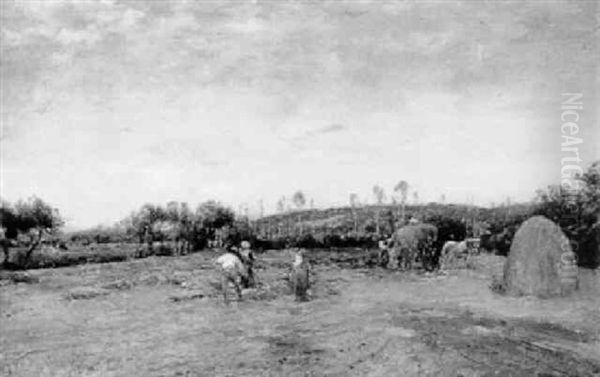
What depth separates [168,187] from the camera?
6215 mm

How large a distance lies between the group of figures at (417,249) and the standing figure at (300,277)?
2.02ft

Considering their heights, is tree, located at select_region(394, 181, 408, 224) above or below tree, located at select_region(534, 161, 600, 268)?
above

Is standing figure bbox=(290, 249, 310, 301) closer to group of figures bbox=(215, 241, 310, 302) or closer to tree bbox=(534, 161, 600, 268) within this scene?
group of figures bbox=(215, 241, 310, 302)

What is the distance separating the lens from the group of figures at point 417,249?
5.82 meters

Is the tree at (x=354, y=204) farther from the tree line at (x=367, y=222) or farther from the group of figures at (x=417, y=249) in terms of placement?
the group of figures at (x=417, y=249)

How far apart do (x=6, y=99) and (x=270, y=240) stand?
9.15 feet

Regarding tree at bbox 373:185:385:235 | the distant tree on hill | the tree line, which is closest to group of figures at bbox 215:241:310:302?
the tree line

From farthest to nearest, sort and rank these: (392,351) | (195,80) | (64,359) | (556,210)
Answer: (195,80)
(556,210)
(64,359)
(392,351)

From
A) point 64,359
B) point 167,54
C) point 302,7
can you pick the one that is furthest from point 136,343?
point 302,7

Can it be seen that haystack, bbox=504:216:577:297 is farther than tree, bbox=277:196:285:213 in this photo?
No

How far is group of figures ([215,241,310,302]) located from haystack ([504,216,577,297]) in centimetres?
169

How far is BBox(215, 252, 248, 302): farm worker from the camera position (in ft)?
19.4

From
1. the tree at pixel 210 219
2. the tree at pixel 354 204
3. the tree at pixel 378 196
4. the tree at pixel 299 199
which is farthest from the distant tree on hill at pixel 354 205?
the tree at pixel 210 219

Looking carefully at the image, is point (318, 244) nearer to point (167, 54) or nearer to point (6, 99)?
point (167, 54)
